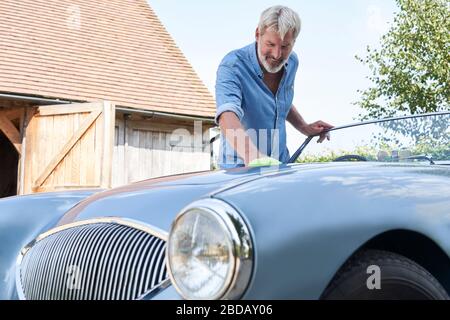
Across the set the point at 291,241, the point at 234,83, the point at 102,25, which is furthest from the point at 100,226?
the point at 102,25

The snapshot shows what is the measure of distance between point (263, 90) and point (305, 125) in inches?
15.8

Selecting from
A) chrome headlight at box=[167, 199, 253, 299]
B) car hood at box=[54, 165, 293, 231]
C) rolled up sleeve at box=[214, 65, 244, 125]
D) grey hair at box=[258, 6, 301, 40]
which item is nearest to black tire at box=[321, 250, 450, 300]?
chrome headlight at box=[167, 199, 253, 299]

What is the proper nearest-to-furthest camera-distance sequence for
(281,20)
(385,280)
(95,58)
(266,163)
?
(385,280)
(266,163)
(281,20)
(95,58)

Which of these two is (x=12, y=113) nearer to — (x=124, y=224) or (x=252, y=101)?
(x=252, y=101)

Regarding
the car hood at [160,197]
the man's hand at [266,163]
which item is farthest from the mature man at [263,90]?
the car hood at [160,197]

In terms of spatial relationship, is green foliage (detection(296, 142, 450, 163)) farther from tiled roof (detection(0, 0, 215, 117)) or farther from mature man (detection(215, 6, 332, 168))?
tiled roof (detection(0, 0, 215, 117))

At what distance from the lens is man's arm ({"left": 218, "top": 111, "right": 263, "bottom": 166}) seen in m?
3.01

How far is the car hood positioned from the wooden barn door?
7296 millimetres

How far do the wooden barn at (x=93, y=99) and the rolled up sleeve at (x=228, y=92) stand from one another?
6.27 m

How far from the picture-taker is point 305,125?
3865 millimetres

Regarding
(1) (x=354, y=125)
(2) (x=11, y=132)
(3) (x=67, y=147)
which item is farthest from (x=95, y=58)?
(1) (x=354, y=125)

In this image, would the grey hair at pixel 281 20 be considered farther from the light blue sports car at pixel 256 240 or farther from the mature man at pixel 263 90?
the light blue sports car at pixel 256 240

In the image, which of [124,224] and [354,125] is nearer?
Answer: [124,224]
